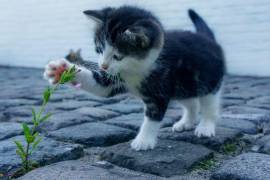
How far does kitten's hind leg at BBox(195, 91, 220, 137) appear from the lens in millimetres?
2776

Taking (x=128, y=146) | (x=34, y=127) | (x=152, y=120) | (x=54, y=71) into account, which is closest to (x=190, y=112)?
(x=152, y=120)

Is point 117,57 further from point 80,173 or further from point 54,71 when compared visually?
point 80,173

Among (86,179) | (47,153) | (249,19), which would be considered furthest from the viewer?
(249,19)

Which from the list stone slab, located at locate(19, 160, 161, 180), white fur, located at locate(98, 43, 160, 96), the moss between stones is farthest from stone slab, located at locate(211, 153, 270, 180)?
white fur, located at locate(98, 43, 160, 96)

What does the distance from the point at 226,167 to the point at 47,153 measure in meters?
0.89

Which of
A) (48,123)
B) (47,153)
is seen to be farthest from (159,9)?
(47,153)

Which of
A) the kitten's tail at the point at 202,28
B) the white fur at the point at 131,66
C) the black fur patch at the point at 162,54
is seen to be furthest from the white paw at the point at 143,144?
the kitten's tail at the point at 202,28

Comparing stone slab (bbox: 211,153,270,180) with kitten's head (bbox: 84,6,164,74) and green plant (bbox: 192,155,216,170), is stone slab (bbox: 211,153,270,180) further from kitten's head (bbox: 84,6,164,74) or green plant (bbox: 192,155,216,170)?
kitten's head (bbox: 84,6,164,74)

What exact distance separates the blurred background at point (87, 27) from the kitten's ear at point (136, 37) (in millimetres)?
2306

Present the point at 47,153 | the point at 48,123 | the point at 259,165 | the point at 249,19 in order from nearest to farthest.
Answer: the point at 259,165 → the point at 47,153 → the point at 48,123 → the point at 249,19

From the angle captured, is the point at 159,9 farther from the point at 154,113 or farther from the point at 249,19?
the point at 154,113

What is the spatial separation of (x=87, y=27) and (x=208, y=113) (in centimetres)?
301

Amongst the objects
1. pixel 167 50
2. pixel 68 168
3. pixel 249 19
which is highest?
pixel 249 19

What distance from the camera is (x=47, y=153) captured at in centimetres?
221
